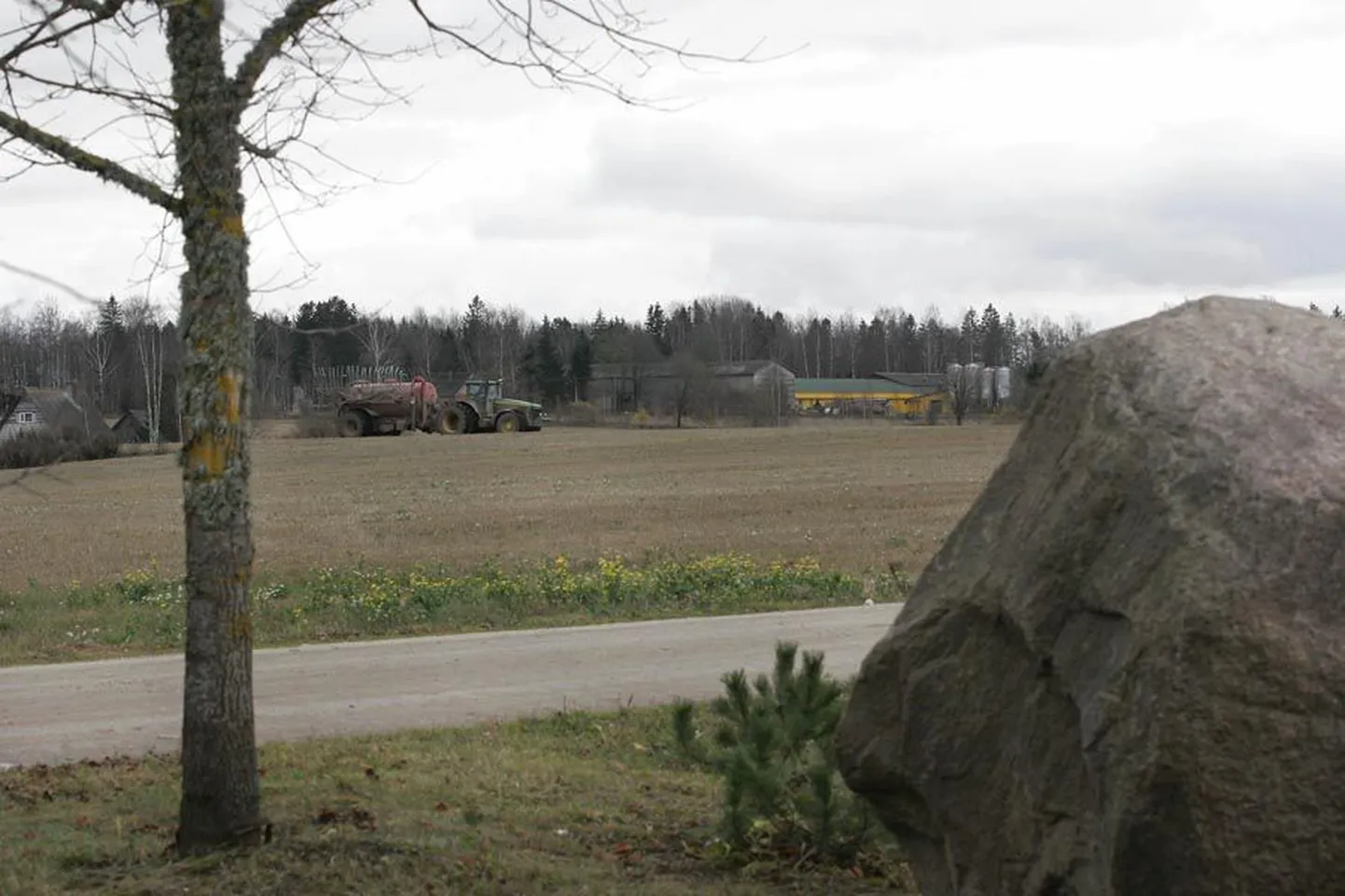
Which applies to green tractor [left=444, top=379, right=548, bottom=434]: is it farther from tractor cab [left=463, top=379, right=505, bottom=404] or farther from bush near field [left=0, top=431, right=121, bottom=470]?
bush near field [left=0, top=431, right=121, bottom=470]

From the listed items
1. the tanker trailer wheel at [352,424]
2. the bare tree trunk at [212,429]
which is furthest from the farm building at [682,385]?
the bare tree trunk at [212,429]

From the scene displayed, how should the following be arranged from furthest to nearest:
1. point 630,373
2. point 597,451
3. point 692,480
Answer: point 630,373 → point 597,451 → point 692,480

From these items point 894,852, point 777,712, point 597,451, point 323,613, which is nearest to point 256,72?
point 777,712

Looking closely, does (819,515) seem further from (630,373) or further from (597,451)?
(630,373)

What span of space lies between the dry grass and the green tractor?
4982cm

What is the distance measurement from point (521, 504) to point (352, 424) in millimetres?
31578

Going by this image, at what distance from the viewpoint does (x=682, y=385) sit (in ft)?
278

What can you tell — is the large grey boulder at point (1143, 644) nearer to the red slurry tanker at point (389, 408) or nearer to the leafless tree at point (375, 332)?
the leafless tree at point (375, 332)

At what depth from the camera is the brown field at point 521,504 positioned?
18.8 m

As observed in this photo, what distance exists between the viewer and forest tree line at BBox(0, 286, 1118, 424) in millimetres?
10047

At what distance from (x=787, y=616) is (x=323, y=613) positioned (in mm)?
4040

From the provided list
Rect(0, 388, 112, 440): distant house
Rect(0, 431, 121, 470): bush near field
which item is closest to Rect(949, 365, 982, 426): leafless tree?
Rect(0, 431, 121, 470): bush near field

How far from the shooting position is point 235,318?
18.2 feet

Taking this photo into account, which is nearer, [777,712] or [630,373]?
[777,712]
